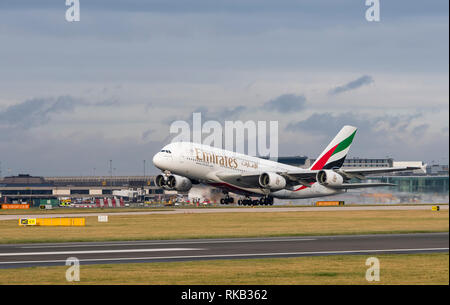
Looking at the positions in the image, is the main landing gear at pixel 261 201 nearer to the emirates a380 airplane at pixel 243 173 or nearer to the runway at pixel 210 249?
the emirates a380 airplane at pixel 243 173

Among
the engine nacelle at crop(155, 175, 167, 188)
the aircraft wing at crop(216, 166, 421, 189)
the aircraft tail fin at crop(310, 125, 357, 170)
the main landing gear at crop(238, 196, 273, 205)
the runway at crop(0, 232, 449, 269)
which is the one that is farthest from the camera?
the aircraft tail fin at crop(310, 125, 357, 170)

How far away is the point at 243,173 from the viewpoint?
10406 centimetres

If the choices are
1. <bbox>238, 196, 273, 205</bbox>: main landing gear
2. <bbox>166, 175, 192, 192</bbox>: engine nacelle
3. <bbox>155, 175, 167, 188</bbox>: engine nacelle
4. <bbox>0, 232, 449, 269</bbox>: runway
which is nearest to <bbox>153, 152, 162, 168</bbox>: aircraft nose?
<bbox>166, 175, 192, 192</bbox>: engine nacelle

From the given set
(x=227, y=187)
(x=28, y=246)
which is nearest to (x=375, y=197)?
(x=227, y=187)

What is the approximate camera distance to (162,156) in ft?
315

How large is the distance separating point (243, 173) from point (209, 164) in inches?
272

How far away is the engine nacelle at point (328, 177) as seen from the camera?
99625 millimetres

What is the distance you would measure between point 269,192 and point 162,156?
19.0 meters

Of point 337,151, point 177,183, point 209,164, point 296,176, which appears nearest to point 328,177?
point 296,176

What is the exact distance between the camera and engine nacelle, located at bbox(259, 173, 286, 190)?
10188cm

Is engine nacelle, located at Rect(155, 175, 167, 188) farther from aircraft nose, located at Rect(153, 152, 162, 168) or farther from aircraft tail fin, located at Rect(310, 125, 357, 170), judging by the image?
aircraft tail fin, located at Rect(310, 125, 357, 170)

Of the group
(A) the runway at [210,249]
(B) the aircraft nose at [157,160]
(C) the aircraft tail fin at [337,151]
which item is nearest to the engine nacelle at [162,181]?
(B) the aircraft nose at [157,160]
